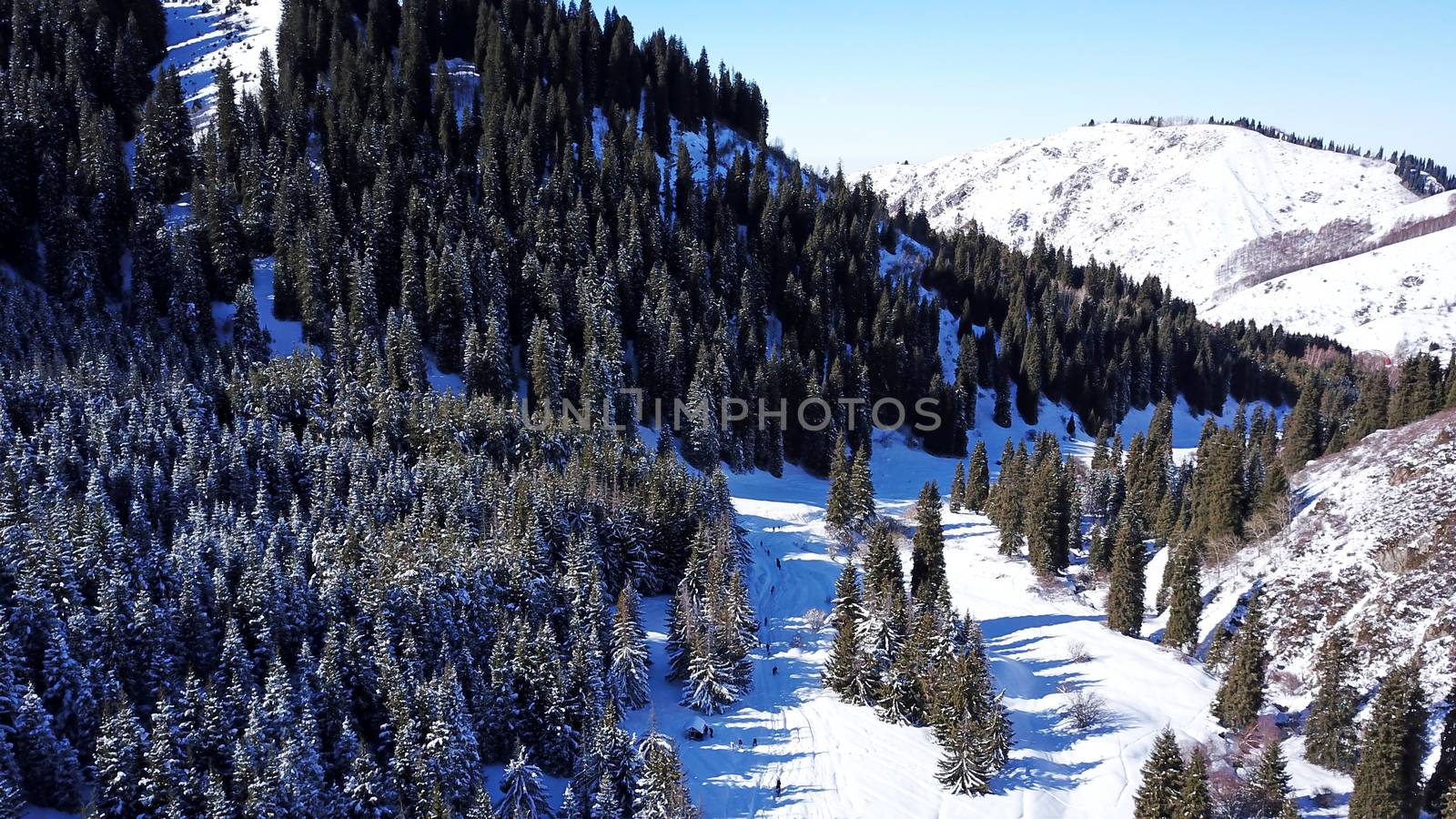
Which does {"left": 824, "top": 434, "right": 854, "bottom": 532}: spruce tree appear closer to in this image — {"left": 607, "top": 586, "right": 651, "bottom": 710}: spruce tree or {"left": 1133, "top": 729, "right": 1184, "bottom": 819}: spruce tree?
{"left": 607, "top": 586, "right": 651, "bottom": 710}: spruce tree

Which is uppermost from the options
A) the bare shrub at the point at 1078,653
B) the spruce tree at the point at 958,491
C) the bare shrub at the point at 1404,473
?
the bare shrub at the point at 1404,473

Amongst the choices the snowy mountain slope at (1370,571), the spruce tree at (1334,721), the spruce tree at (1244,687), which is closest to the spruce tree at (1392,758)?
the spruce tree at (1334,721)

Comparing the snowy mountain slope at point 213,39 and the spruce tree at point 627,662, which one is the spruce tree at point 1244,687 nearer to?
the spruce tree at point 627,662

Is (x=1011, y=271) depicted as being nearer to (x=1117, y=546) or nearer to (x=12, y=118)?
(x=1117, y=546)

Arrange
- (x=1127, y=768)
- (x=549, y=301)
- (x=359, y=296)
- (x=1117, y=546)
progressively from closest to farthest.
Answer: (x=1127, y=768) < (x=1117, y=546) < (x=359, y=296) < (x=549, y=301)

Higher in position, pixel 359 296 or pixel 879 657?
pixel 359 296

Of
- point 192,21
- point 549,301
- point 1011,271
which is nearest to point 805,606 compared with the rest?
point 549,301
